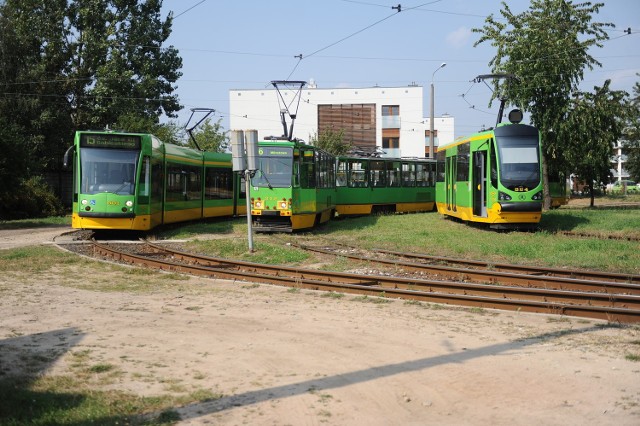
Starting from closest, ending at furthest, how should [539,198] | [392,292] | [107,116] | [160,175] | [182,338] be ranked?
[182,338], [392,292], [539,198], [160,175], [107,116]

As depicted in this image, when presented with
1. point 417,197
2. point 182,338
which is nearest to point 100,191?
point 182,338

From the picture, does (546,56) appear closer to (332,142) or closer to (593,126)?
(593,126)

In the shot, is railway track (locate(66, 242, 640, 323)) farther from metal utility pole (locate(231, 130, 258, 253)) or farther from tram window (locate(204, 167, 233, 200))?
tram window (locate(204, 167, 233, 200))

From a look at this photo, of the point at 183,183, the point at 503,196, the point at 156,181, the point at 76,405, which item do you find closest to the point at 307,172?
the point at 156,181

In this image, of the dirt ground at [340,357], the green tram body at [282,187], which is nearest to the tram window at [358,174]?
the green tram body at [282,187]

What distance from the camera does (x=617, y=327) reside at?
9.27 m

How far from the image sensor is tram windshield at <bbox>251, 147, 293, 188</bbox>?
22.0 meters

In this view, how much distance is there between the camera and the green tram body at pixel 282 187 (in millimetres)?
21906

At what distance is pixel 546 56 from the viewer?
31.0 meters

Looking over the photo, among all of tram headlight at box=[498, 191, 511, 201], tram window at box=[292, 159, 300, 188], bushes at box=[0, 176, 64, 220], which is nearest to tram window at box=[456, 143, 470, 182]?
tram headlight at box=[498, 191, 511, 201]

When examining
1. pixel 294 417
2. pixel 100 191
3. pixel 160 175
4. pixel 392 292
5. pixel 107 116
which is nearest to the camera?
pixel 294 417

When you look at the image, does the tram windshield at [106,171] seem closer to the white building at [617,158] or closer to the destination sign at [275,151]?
the destination sign at [275,151]

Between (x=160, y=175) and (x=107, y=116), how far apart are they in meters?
22.6

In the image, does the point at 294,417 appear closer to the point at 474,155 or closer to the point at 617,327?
the point at 617,327
